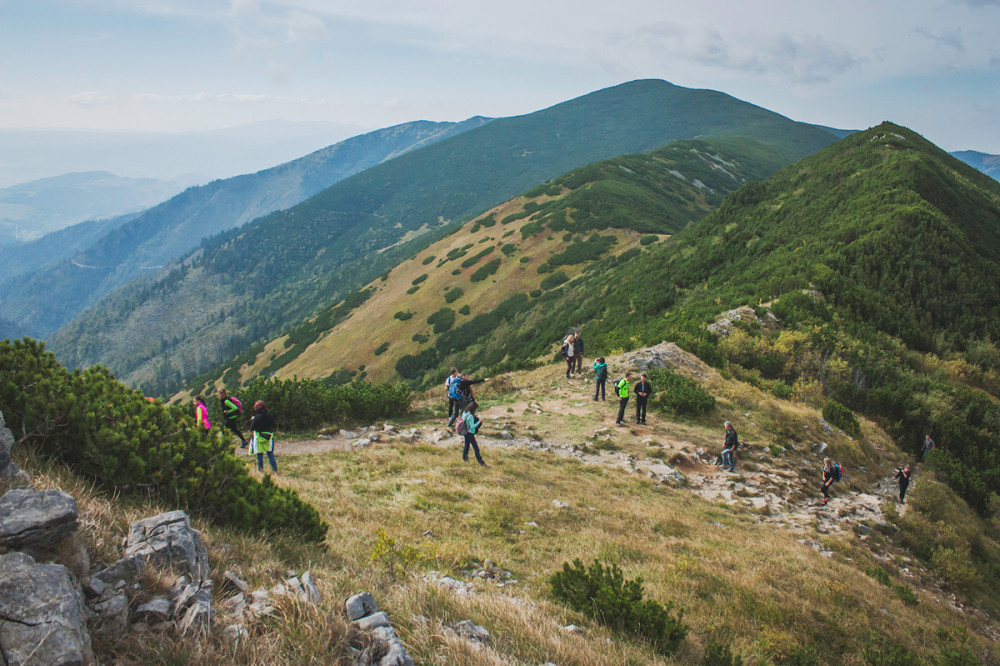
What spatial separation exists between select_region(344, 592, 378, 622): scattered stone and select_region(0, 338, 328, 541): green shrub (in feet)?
8.52

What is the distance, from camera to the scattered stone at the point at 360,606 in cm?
441

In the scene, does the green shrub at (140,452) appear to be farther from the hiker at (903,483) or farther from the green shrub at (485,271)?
the green shrub at (485,271)

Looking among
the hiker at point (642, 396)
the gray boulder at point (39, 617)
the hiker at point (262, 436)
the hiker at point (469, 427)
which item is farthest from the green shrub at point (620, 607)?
the hiker at point (642, 396)

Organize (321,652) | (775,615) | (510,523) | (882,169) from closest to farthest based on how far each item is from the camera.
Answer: (321,652) → (775,615) → (510,523) → (882,169)

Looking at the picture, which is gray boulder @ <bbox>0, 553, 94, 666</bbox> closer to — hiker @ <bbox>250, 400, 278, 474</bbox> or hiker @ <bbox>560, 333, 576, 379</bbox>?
hiker @ <bbox>250, 400, 278, 474</bbox>

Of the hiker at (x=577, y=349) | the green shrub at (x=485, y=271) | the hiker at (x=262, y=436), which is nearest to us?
the hiker at (x=262, y=436)

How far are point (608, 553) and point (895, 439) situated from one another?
16811 mm

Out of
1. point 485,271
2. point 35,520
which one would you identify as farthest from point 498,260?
point 35,520

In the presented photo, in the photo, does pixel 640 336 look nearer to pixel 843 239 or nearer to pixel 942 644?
pixel 843 239

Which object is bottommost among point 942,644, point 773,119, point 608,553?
point 942,644

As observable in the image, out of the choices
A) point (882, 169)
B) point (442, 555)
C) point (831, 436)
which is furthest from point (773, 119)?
point (442, 555)

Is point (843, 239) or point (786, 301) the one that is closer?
point (786, 301)

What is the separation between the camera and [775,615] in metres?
7.14

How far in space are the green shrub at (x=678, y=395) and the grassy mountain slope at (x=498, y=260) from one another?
20.4 m
